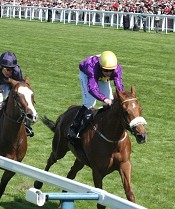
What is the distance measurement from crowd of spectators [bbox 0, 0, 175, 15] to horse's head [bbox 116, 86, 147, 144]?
2629 cm

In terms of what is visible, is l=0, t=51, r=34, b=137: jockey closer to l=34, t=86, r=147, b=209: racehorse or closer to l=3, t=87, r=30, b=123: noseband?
l=3, t=87, r=30, b=123: noseband

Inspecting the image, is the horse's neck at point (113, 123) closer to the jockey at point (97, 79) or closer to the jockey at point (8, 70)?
the jockey at point (97, 79)

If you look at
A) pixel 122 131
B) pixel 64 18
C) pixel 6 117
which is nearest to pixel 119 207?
pixel 122 131

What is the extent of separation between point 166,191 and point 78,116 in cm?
165

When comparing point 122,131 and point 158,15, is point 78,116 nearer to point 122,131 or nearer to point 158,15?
point 122,131

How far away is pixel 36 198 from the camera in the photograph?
4.11m

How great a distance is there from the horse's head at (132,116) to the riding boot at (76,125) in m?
A: 0.96

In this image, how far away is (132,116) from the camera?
6488 mm

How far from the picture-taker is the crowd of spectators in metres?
33.3

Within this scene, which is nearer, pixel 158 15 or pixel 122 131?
pixel 122 131

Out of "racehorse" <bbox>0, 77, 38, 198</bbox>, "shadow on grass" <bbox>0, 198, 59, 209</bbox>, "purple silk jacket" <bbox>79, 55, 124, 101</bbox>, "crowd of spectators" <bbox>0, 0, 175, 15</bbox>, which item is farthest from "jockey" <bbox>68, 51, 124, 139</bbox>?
"crowd of spectators" <bbox>0, 0, 175, 15</bbox>

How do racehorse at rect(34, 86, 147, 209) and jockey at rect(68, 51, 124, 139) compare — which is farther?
jockey at rect(68, 51, 124, 139)

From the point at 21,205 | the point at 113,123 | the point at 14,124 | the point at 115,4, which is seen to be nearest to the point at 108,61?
the point at 113,123

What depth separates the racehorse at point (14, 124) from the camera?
7.01m
